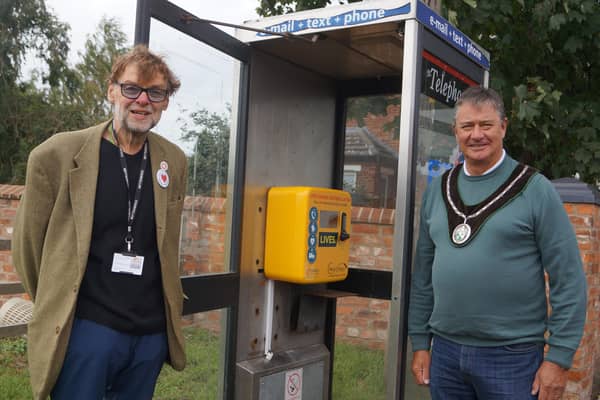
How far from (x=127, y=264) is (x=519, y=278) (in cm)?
128

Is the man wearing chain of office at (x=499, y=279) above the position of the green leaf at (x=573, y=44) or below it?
below

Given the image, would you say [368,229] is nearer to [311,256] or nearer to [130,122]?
[311,256]

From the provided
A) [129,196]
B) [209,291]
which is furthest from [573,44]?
[129,196]

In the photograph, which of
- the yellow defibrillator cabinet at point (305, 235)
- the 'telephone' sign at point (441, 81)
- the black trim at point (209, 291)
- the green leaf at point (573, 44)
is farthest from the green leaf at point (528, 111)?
the black trim at point (209, 291)

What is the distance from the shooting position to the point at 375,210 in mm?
3799

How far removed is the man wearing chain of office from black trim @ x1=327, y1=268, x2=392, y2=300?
113 cm

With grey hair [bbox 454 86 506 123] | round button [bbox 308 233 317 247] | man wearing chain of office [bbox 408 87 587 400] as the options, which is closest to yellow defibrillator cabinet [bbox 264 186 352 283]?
round button [bbox 308 233 317 247]

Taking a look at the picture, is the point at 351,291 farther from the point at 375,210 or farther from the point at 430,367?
the point at 430,367

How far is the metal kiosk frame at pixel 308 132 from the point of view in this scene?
2.85 m

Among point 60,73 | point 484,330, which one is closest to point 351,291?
point 484,330

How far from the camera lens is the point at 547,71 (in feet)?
20.1

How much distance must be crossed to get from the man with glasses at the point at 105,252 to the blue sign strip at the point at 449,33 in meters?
1.29

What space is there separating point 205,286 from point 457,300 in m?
1.16

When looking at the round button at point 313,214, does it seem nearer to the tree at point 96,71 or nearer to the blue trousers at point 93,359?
the blue trousers at point 93,359
